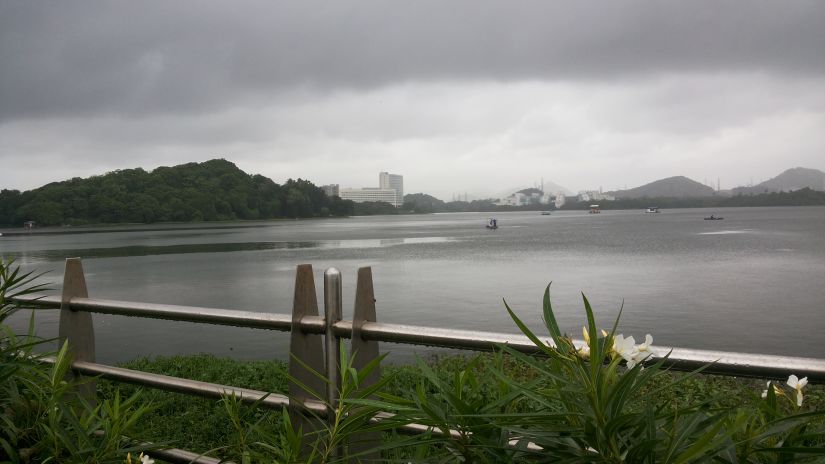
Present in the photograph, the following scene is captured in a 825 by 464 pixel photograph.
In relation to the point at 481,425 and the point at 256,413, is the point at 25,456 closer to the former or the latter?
the point at 481,425

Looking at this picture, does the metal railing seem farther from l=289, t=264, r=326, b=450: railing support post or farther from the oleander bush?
the oleander bush

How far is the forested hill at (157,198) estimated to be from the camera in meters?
111

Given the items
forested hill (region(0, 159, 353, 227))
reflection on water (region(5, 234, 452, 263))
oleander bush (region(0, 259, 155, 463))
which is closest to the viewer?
oleander bush (region(0, 259, 155, 463))

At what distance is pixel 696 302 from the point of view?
1950 cm

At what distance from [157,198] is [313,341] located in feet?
415

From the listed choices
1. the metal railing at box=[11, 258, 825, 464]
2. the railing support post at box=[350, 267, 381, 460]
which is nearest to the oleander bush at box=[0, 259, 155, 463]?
the metal railing at box=[11, 258, 825, 464]

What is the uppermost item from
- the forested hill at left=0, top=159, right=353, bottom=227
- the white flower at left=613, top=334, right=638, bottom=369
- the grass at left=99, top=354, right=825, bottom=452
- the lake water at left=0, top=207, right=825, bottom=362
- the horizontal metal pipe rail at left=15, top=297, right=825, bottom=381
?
the forested hill at left=0, top=159, right=353, bottom=227

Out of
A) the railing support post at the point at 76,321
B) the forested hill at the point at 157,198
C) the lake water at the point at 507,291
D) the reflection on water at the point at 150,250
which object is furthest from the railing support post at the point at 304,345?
the forested hill at the point at 157,198

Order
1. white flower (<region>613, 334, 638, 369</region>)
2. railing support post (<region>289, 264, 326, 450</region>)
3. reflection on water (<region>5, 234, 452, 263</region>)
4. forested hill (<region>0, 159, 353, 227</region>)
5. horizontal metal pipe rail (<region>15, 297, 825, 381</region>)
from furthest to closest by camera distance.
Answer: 1. forested hill (<region>0, 159, 353, 227</region>)
2. reflection on water (<region>5, 234, 452, 263</region>)
3. railing support post (<region>289, 264, 326, 450</region>)
4. horizontal metal pipe rail (<region>15, 297, 825, 381</region>)
5. white flower (<region>613, 334, 638, 369</region>)

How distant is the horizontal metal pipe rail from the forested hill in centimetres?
12049

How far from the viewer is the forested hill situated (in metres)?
111

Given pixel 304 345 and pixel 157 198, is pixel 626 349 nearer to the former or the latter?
pixel 304 345

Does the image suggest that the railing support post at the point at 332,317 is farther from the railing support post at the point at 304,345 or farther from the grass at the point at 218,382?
the grass at the point at 218,382

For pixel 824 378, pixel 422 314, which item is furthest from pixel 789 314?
pixel 824 378
